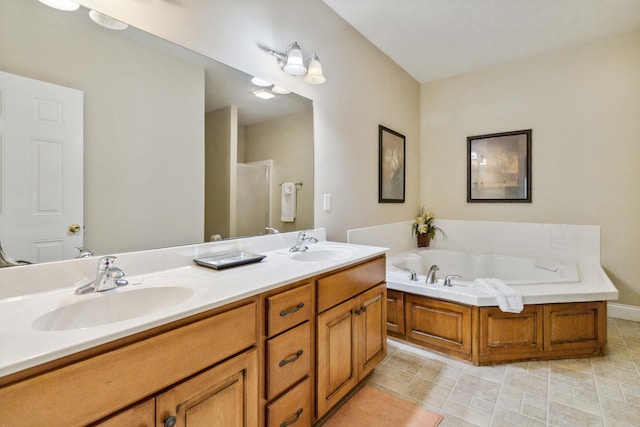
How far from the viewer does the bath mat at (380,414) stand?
154cm

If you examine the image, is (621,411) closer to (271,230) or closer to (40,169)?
(271,230)

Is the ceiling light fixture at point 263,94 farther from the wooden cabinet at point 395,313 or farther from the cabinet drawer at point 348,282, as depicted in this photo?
the wooden cabinet at point 395,313

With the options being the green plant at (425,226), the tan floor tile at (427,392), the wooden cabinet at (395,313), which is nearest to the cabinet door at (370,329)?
the tan floor tile at (427,392)

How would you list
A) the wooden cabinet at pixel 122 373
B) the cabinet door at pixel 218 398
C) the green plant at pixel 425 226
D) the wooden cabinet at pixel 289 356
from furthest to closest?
the green plant at pixel 425 226 → the wooden cabinet at pixel 289 356 → the cabinet door at pixel 218 398 → the wooden cabinet at pixel 122 373

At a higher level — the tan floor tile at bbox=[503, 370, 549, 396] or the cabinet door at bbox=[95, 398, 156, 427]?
the cabinet door at bbox=[95, 398, 156, 427]

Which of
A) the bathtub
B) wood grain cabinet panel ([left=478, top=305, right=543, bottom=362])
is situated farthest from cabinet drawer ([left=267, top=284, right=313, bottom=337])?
wood grain cabinet panel ([left=478, top=305, right=543, bottom=362])

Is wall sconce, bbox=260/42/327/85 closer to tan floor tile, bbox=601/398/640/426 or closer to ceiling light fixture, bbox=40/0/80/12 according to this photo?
ceiling light fixture, bbox=40/0/80/12

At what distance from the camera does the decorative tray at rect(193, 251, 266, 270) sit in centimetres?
136

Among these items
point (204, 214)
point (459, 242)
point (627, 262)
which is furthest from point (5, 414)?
point (627, 262)

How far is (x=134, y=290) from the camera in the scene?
42.3 inches

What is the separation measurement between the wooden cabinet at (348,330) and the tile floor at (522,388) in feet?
1.09

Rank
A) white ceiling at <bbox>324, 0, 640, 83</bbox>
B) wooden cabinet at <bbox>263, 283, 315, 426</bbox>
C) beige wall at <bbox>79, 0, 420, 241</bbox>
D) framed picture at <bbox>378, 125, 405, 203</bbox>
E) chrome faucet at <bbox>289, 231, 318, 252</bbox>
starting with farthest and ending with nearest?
framed picture at <bbox>378, 125, 405, 203</bbox> < white ceiling at <bbox>324, 0, 640, 83</bbox> < chrome faucet at <bbox>289, 231, 318, 252</bbox> < beige wall at <bbox>79, 0, 420, 241</bbox> < wooden cabinet at <bbox>263, 283, 315, 426</bbox>

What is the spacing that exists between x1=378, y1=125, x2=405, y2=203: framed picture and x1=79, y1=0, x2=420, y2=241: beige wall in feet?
0.26

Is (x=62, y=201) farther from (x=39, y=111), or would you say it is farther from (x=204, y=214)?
(x=204, y=214)
